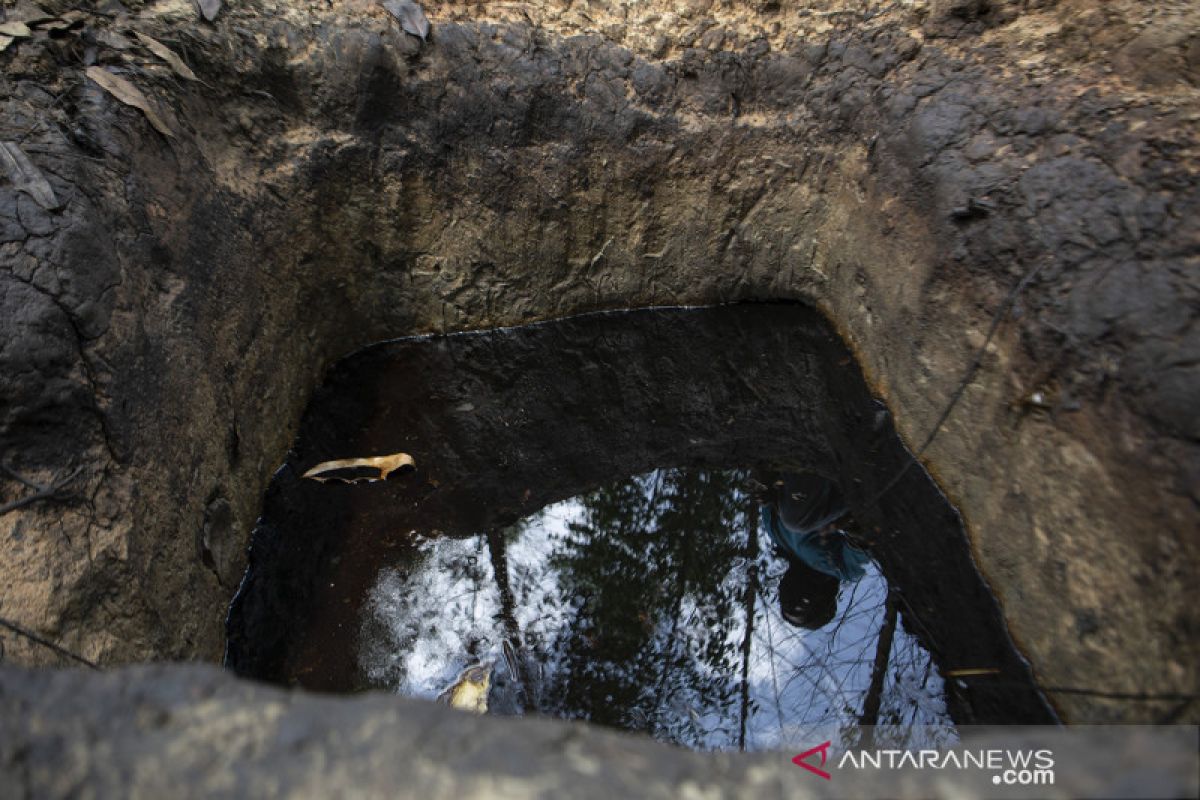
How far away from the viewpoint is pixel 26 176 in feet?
6.79

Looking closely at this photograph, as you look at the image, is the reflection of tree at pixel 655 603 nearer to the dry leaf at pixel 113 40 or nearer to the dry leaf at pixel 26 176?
the dry leaf at pixel 26 176

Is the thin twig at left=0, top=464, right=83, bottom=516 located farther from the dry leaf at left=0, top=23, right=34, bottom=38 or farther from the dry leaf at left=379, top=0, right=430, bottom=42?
the dry leaf at left=379, top=0, right=430, bottom=42

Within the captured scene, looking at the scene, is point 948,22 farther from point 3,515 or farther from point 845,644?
point 3,515

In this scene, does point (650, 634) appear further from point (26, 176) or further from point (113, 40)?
point (113, 40)

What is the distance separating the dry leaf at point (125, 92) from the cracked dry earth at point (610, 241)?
0.12ft

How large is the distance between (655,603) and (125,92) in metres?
2.46

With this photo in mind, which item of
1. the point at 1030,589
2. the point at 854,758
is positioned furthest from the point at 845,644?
the point at 1030,589

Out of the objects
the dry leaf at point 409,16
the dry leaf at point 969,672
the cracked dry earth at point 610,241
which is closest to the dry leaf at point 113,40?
the cracked dry earth at point 610,241

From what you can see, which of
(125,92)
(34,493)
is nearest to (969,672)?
(34,493)

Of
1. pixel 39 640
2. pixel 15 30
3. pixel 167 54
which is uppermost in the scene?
pixel 15 30

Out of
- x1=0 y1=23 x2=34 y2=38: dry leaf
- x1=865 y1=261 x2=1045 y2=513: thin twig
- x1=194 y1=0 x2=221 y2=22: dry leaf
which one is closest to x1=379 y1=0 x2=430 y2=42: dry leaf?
x1=194 y1=0 x2=221 y2=22: dry leaf

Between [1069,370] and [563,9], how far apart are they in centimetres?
269

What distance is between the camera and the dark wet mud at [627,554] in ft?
7.40

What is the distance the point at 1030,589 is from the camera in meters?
2.31
